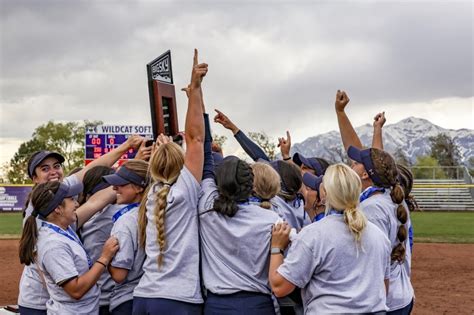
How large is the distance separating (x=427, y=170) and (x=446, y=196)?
65.5ft

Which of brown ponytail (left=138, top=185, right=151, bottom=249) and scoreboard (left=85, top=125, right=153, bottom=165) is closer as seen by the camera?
brown ponytail (left=138, top=185, right=151, bottom=249)

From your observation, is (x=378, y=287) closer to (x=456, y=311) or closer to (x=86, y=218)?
(x=86, y=218)

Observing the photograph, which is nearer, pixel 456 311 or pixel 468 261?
pixel 456 311

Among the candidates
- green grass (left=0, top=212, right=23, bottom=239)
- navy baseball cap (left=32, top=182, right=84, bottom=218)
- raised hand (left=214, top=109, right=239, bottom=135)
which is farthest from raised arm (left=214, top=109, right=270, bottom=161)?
green grass (left=0, top=212, right=23, bottom=239)

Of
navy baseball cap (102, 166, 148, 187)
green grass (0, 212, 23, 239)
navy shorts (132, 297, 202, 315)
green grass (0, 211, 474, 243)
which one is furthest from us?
green grass (0, 212, 23, 239)

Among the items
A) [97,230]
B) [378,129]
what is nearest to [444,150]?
[378,129]

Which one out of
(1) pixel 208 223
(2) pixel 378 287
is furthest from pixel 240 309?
(2) pixel 378 287

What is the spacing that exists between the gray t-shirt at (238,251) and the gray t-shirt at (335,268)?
0.22 metres

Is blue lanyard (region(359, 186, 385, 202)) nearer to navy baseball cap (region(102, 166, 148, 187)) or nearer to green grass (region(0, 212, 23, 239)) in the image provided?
navy baseball cap (region(102, 166, 148, 187))

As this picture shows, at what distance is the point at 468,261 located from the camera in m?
15.1

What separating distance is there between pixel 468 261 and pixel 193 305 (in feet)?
42.8

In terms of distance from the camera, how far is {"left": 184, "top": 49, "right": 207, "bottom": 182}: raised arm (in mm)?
3746

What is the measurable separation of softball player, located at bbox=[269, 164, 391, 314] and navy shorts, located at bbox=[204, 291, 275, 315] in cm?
20

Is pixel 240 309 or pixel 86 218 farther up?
pixel 86 218
